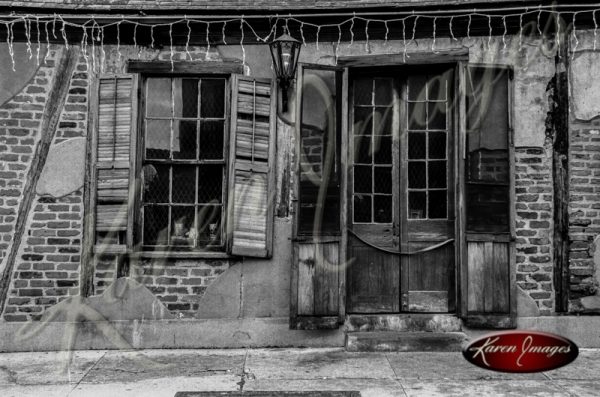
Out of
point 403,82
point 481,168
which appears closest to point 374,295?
point 481,168

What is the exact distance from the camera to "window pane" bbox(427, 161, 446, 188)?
7031 mm

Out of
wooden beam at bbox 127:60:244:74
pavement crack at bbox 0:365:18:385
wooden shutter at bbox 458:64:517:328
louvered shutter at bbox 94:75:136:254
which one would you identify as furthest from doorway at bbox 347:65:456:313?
pavement crack at bbox 0:365:18:385

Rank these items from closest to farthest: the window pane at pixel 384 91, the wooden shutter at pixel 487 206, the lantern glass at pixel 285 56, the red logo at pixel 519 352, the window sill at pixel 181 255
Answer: the red logo at pixel 519 352 → the lantern glass at pixel 285 56 → the wooden shutter at pixel 487 206 → the window sill at pixel 181 255 → the window pane at pixel 384 91

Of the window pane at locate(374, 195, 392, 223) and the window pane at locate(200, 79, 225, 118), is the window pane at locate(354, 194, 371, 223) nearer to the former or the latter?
the window pane at locate(374, 195, 392, 223)

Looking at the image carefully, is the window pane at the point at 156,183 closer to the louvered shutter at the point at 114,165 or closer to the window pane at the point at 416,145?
the louvered shutter at the point at 114,165

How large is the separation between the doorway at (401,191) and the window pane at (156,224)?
201 cm

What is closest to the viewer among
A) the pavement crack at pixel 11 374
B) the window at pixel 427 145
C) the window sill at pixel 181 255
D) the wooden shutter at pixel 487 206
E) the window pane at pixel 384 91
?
the pavement crack at pixel 11 374

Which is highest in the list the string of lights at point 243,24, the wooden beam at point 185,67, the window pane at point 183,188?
the string of lights at point 243,24

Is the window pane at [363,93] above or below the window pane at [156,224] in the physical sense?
above

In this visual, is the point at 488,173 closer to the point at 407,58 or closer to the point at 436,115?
the point at 436,115

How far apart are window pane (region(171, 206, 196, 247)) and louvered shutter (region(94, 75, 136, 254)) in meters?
0.47

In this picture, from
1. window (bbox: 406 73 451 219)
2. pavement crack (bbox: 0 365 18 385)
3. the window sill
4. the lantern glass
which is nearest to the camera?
pavement crack (bbox: 0 365 18 385)

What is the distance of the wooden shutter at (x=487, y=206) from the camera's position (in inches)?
264

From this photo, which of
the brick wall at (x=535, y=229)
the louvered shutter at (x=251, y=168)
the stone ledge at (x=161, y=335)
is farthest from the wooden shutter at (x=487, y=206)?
the louvered shutter at (x=251, y=168)
